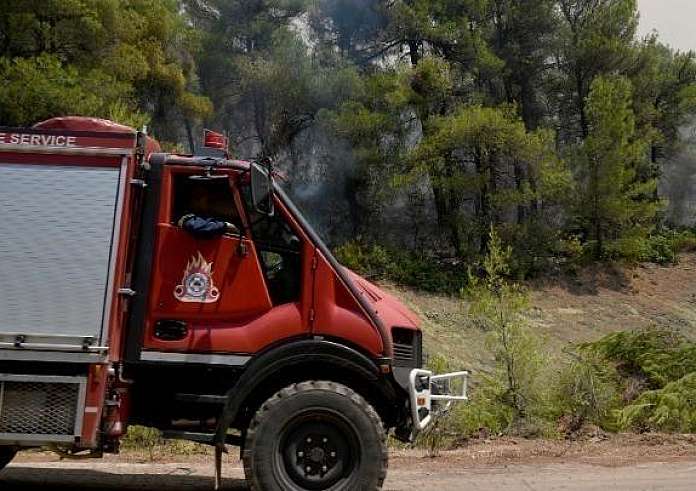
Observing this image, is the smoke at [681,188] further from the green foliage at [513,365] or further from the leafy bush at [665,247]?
the green foliage at [513,365]

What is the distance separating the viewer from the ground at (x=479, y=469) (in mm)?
7645

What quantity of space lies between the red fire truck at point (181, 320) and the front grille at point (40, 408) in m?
0.01

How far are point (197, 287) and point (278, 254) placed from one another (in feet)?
2.23

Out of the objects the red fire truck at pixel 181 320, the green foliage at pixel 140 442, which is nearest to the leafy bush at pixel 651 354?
the green foliage at pixel 140 442

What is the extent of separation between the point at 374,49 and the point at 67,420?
31434 millimetres

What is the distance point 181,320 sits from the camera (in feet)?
20.4

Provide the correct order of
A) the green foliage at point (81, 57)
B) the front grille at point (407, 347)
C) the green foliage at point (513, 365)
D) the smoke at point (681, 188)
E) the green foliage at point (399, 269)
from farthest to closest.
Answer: the smoke at point (681, 188), the green foliage at point (399, 269), the green foliage at point (81, 57), the green foliage at point (513, 365), the front grille at point (407, 347)

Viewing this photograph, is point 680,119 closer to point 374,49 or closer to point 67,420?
point 374,49

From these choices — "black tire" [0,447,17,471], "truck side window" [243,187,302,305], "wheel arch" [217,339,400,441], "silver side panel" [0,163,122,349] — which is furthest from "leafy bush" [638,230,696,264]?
"silver side panel" [0,163,122,349]

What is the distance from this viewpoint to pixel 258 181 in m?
6.15

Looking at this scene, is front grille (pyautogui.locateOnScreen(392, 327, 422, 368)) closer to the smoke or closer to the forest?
the forest

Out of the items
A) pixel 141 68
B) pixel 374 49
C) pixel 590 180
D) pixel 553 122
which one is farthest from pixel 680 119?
pixel 141 68

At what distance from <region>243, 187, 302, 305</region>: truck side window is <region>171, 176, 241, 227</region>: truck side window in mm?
155

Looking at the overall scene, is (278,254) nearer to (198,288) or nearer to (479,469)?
(198,288)
